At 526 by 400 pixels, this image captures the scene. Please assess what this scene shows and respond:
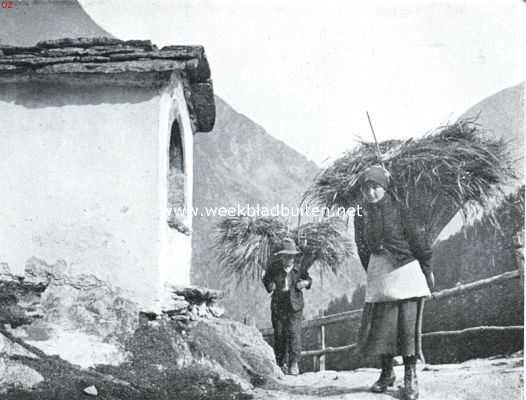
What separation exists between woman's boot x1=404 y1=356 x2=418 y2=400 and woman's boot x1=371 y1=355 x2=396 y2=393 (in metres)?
0.19

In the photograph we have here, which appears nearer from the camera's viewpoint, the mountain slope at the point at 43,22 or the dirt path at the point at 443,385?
the dirt path at the point at 443,385

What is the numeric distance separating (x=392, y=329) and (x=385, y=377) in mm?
425

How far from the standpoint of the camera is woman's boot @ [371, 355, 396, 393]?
4.80m

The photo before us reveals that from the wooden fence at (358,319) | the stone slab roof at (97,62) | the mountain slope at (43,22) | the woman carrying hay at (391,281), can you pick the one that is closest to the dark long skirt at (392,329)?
the woman carrying hay at (391,281)

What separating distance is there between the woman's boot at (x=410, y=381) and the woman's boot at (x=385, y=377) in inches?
7.5

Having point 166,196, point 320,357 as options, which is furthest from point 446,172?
point 320,357

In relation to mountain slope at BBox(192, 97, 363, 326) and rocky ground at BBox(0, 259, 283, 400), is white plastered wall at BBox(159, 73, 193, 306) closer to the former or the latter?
rocky ground at BBox(0, 259, 283, 400)

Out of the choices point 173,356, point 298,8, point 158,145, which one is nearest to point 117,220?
point 158,145

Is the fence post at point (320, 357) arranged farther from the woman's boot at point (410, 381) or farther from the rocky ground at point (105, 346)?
the woman's boot at point (410, 381)

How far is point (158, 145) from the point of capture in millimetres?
5387

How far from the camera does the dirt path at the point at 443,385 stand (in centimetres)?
473

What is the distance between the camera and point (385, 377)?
483cm

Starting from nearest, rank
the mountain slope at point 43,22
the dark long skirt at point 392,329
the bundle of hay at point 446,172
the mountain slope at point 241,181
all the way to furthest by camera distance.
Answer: the dark long skirt at point 392,329, the bundle of hay at point 446,172, the mountain slope at point 43,22, the mountain slope at point 241,181

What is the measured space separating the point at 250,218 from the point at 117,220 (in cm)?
206
